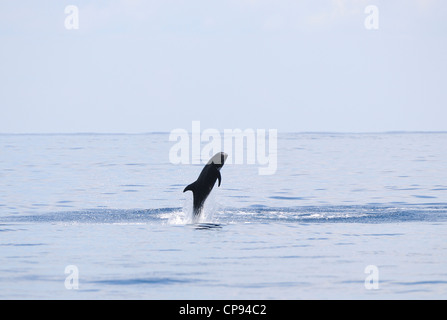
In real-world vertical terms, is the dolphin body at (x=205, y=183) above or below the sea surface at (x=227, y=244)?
above

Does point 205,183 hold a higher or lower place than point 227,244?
higher

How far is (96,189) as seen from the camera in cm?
4694

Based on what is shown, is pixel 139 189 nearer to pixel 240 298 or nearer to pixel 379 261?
pixel 379 261

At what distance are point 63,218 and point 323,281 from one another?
13734mm

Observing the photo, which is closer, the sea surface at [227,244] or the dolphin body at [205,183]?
the sea surface at [227,244]

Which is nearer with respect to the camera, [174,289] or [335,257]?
[174,289]

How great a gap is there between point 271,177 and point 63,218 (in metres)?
28.0

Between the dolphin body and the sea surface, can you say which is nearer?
the sea surface

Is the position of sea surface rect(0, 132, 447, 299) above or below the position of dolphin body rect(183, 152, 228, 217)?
below

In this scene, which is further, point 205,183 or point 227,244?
point 205,183

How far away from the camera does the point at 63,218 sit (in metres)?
32.4

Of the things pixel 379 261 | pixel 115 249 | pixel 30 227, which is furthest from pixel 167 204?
pixel 379 261
